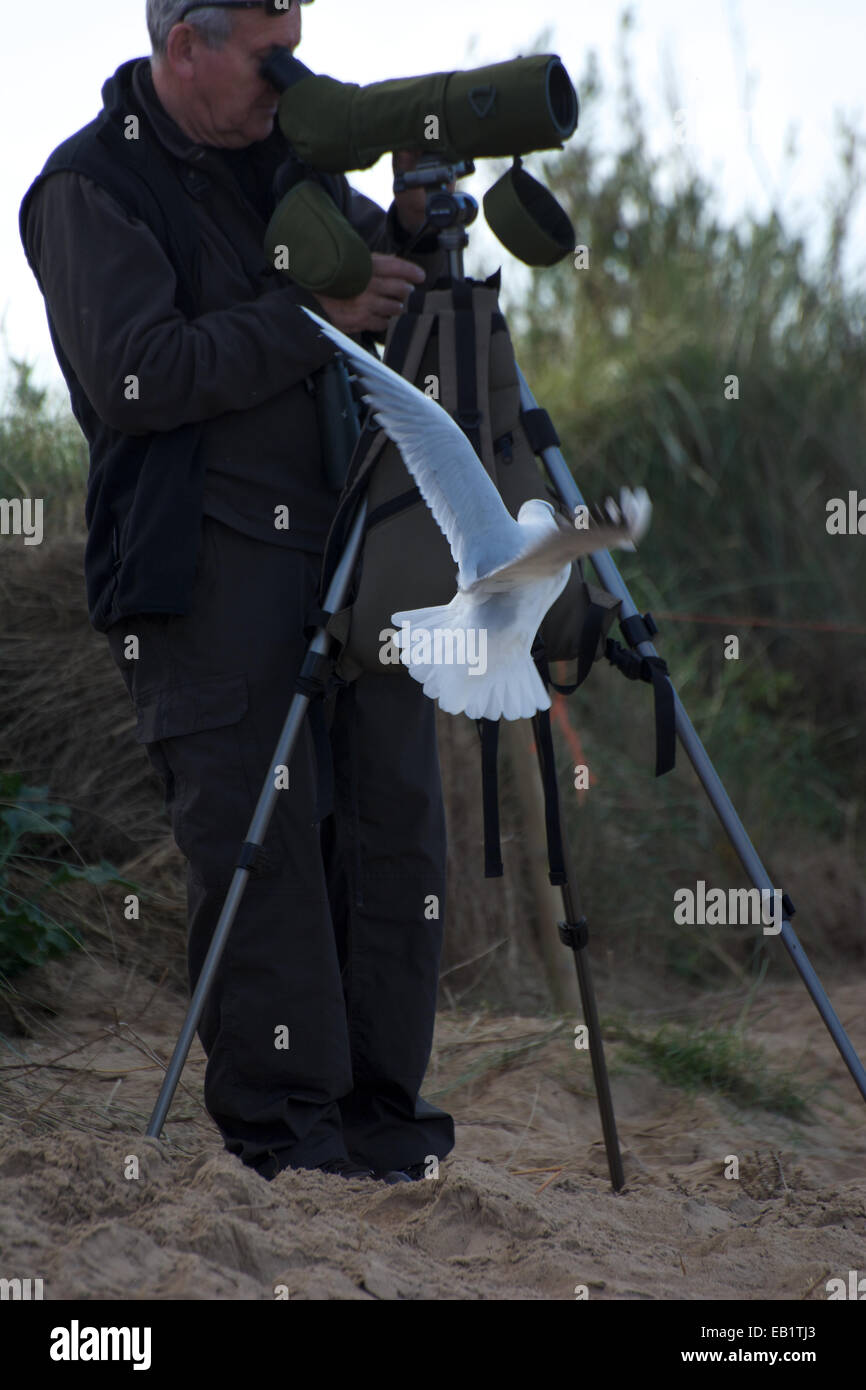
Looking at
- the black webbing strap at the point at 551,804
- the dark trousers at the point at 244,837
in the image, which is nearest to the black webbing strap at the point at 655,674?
the black webbing strap at the point at 551,804

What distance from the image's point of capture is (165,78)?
2.58 m

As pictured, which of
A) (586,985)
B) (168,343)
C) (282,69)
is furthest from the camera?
(586,985)

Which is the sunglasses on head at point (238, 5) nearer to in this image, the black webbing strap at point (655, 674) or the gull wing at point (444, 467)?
the gull wing at point (444, 467)

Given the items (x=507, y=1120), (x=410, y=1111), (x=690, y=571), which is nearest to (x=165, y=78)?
(x=410, y=1111)

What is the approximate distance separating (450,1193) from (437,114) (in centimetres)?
182

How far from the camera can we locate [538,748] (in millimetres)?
2578

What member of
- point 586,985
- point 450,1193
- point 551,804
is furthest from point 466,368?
point 450,1193

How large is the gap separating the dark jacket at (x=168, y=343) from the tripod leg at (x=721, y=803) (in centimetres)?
45

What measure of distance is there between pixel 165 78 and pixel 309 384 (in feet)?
1.98

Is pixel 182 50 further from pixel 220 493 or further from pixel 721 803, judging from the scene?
pixel 721 803

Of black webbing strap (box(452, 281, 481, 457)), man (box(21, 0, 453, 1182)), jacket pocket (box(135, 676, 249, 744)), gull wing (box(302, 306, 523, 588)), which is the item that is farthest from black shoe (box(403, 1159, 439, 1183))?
black webbing strap (box(452, 281, 481, 457))

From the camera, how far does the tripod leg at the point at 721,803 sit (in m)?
2.49

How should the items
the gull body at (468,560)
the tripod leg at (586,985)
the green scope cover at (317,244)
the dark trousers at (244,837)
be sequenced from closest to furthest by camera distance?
the gull body at (468,560) < the green scope cover at (317,244) < the dark trousers at (244,837) < the tripod leg at (586,985)
